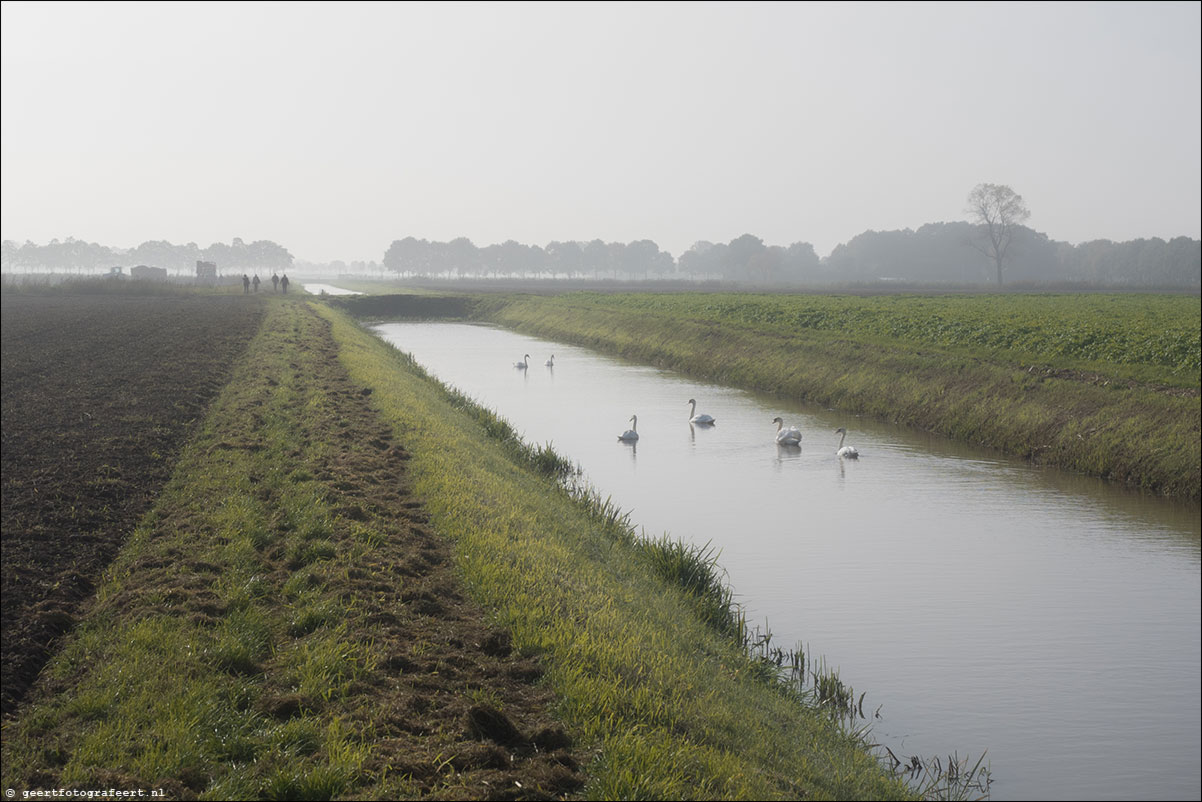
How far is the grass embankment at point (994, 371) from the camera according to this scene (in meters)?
20.3

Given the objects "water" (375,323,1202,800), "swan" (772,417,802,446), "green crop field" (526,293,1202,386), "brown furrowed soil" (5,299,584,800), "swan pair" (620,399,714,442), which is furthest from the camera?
"green crop field" (526,293,1202,386)

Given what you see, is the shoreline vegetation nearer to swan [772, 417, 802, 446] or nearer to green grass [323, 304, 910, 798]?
swan [772, 417, 802, 446]

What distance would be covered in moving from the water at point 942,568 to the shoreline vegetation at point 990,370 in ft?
3.61

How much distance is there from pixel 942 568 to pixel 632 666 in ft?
24.7

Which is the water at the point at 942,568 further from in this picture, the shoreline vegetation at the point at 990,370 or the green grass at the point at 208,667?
the green grass at the point at 208,667

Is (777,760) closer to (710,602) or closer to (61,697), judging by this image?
(710,602)

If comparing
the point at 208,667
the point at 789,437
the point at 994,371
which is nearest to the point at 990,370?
the point at 994,371

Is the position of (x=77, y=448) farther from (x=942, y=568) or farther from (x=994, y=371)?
(x=994, y=371)

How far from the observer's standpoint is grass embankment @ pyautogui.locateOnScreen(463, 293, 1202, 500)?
2028 cm

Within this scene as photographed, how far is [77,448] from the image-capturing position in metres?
16.5

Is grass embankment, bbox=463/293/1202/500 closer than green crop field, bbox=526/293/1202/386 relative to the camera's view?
Yes

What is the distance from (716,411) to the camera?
29.5 meters

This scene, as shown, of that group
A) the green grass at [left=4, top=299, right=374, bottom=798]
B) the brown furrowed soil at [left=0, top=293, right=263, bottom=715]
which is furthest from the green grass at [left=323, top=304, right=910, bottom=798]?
the brown furrowed soil at [left=0, top=293, right=263, bottom=715]

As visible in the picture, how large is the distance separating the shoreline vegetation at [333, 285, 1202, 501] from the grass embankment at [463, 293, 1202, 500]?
0.05 metres
